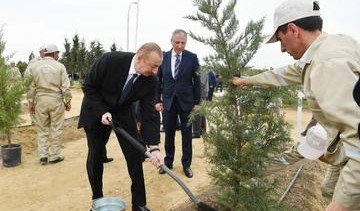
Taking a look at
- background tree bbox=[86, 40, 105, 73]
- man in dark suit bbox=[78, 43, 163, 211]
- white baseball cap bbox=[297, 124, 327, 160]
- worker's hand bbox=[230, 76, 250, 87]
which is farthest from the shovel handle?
background tree bbox=[86, 40, 105, 73]

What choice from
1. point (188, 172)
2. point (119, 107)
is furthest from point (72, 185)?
point (119, 107)

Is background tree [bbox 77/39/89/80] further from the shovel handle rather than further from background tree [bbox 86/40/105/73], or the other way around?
Result: the shovel handle

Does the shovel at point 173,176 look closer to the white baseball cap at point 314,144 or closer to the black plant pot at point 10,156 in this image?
the white baseball cap at point 314,144

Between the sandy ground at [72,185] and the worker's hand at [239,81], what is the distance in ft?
3.17

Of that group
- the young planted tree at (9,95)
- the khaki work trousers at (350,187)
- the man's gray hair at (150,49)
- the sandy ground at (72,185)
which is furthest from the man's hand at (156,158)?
the young planted tree at (9,95)

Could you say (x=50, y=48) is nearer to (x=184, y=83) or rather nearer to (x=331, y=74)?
(x=184, y=83)

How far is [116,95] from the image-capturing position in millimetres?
5000

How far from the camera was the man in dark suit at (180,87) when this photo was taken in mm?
6375

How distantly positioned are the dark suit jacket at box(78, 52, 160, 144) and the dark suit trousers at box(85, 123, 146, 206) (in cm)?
17

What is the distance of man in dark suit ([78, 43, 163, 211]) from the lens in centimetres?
490

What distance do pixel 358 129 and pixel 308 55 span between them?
63 centimetres

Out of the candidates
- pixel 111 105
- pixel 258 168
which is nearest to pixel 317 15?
pixel 258 168

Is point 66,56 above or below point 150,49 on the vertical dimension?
below

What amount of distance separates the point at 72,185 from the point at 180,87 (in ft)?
7.11
